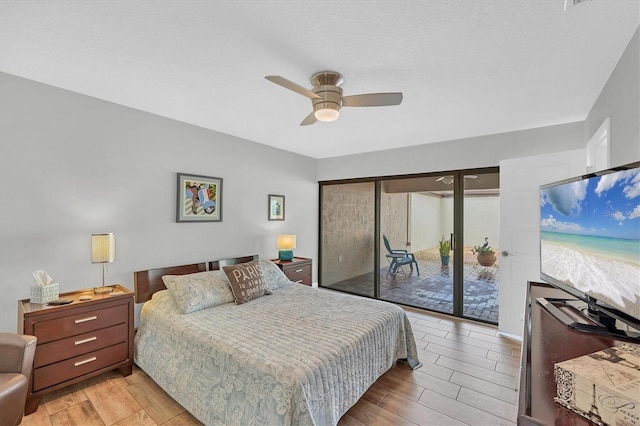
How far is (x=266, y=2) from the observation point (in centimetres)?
144

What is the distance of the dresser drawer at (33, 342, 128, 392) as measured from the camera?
80.0 inches

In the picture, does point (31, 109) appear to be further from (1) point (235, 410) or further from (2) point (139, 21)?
(1) point (235, 410)

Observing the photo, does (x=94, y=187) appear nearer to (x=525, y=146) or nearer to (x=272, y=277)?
(x=272, y=277)

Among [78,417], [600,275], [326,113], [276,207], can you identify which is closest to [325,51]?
[326,113]

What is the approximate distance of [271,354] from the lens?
5.81 ft

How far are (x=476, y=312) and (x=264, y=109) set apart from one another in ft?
12.4

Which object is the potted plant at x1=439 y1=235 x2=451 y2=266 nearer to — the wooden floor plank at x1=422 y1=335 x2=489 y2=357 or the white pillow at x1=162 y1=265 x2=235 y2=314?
the wooden floor plank at x1=422 y1=335 x2=489 y2=357

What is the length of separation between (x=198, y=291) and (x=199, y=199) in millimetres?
1263

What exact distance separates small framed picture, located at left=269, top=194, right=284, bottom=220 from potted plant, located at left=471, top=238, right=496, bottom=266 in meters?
2.89

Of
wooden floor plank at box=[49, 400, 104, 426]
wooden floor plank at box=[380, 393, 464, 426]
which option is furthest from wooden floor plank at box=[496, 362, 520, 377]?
wooden floor plank at box=[49, 400, 104, 426]

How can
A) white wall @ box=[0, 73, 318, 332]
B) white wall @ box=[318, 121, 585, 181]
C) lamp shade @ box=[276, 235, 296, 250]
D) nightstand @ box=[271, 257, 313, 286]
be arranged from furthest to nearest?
lamp shade @ box=[276, 235, 296, 250] < nightstand @ box=[271, 257, 313, 286] < white wall @ box=[318, 121, 585, 181] < white wall @ box=[0, 73, 318, 332]

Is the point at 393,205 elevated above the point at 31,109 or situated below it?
below

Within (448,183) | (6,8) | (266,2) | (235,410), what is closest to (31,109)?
(6,8)

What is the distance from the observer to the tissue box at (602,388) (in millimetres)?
595
